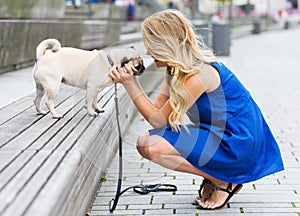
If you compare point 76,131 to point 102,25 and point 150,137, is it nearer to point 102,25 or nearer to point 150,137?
point 150,137

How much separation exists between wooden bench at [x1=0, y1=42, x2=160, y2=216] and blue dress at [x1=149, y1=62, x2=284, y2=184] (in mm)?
549

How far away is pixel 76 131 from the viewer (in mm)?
4410

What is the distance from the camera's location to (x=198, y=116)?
4.44 meters

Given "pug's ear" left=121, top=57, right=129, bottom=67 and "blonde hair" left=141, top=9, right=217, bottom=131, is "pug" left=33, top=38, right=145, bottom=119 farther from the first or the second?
"blonde hair" left=141, top=9, right=217, bottom=131

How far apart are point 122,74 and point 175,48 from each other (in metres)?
0.38

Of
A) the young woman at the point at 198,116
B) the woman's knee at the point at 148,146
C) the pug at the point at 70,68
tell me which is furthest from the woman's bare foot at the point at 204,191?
the pug at the point at 70,68

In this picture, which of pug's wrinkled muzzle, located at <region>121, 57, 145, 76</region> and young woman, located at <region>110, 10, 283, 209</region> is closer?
Result: young woman, located at <region>110, 10, 283, 209</region>

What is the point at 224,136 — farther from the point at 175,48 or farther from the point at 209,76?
the point at 175,48

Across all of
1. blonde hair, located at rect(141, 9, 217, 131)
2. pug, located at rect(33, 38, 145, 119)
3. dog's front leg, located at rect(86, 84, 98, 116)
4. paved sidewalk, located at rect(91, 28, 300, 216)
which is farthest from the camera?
dog's front leg, located at rect(86, 84, 98, 116)

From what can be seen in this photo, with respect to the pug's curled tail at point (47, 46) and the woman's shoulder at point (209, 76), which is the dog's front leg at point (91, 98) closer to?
the pug's curled tail at point (47, 46)

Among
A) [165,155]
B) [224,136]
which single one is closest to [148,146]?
[165,155]

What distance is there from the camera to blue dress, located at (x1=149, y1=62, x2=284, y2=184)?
431 centimetres

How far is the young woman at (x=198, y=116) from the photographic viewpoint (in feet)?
13.8

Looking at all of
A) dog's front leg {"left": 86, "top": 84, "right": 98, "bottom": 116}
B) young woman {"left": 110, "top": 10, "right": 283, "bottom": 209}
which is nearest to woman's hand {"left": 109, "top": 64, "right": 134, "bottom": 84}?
young woman {"left": 110, "top": 10, "right": 283, "bottom": 209}
